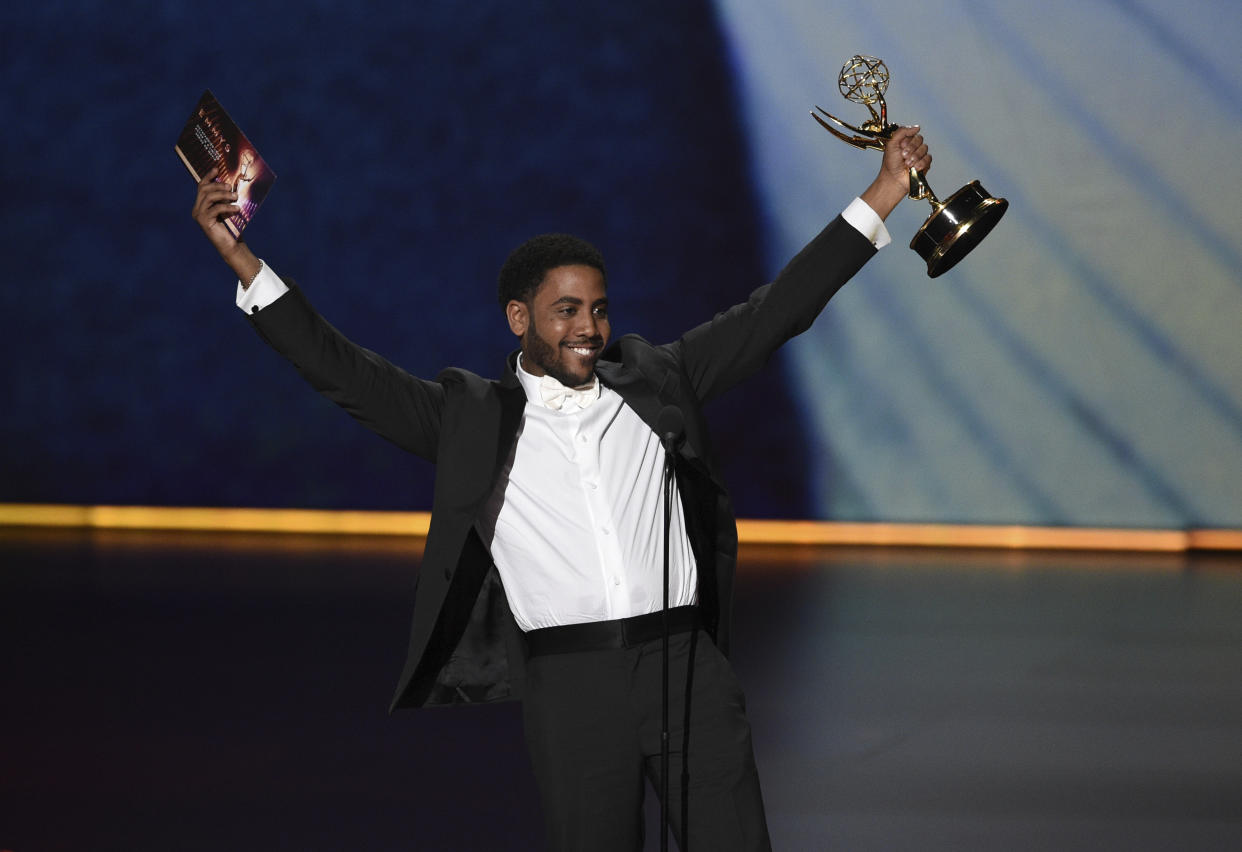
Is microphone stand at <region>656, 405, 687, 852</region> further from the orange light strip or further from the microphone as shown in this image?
the orange light strip

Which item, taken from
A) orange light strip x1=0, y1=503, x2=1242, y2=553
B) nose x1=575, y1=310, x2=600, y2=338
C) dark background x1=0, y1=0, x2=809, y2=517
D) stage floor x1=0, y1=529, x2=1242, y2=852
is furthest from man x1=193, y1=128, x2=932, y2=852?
dark background x1=0, y1=0, x2=809, y2=517

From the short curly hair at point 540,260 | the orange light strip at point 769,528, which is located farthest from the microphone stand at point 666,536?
the orange light strip at point 769,528

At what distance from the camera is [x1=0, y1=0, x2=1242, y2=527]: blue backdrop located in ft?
27.1

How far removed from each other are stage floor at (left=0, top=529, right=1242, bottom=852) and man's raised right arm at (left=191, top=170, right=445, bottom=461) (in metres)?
1.48

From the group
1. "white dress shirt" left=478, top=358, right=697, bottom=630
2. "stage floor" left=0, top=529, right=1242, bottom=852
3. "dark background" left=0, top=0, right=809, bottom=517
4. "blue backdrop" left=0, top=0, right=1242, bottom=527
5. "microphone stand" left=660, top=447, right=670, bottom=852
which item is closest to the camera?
"microphone stand" left=660, top=447, right=670, bottom=852

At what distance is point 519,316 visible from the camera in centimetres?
234

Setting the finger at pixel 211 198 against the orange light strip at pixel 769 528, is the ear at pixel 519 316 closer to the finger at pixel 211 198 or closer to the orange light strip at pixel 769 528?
the finger at pixel 211 198

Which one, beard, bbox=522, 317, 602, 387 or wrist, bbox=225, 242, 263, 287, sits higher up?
wrist, bbox=225, 242, 263, 287

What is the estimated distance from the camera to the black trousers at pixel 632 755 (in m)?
2.13

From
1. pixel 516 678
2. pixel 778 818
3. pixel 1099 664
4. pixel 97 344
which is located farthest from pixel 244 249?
pixel 97 344

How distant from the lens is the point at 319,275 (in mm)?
9328

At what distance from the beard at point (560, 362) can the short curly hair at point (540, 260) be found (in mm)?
66

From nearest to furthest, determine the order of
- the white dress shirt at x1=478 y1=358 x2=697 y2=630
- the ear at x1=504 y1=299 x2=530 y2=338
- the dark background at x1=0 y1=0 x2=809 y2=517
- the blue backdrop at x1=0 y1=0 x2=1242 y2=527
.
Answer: the white dress shirt at x1=478 y1=358 x2=697 y2=630, the ear at x1=504 y1=299 x2=530 y2=338, the blue backdrop at x1=0 y1=0 x2=1242 y2=527, the dark background at x1=0 y1=0 x2=809 y2=517

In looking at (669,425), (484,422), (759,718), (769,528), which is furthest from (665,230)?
(669,425)
